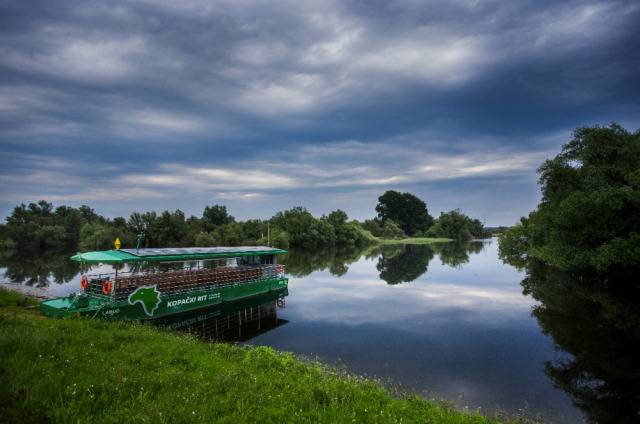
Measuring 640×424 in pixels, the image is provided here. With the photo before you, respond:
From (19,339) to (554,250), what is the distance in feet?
147

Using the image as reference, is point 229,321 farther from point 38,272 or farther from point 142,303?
point 38,272

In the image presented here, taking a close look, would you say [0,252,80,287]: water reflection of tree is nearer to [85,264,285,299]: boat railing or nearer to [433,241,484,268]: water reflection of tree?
[85,264,285,299]: boat railing

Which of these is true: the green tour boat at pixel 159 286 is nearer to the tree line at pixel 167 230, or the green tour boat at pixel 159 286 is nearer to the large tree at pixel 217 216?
the tree line at pixel 167 230

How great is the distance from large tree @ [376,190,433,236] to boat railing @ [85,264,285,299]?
16460cm

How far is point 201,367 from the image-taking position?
11578 mm

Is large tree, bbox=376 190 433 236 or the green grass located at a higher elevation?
large tree, bbox=376 190 433 236

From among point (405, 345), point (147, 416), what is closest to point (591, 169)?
point (405, 345)

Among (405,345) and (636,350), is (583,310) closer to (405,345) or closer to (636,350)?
(636,350)

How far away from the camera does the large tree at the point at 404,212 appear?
639 feet

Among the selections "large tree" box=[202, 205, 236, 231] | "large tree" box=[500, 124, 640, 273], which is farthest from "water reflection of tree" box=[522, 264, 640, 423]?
"large tree" box=[202, 205, 236, 231]

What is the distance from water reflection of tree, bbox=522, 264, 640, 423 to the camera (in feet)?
45.1

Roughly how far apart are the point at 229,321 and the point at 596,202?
3370cm

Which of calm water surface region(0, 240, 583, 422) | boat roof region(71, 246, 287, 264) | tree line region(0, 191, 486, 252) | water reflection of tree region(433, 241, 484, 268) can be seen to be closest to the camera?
calm water surface region(0, 240, 583, 422)

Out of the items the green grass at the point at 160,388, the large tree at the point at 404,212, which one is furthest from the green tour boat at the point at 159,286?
the large tree at the point at 404,212
